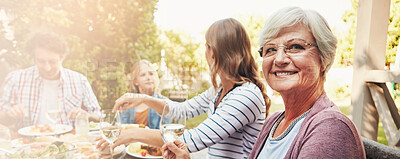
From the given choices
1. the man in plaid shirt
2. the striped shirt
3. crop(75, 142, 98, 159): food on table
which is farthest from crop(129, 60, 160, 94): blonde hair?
the striped shirt

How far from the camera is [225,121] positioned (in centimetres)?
103

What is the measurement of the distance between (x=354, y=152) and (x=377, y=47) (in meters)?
1.82

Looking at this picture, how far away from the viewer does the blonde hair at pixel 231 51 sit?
4.00 ft

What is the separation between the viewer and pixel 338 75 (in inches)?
260

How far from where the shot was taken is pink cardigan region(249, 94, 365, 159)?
0.49m

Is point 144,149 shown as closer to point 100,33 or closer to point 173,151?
point 173,151

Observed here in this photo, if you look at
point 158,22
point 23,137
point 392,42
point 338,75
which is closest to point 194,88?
point 158,22

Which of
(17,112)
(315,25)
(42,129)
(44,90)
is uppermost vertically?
(315,25)

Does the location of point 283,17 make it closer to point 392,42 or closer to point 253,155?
point 253,155

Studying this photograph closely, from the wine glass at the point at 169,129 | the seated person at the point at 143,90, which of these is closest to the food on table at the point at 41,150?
the wine glass at the point at 169,129

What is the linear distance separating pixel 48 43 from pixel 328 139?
3.09m

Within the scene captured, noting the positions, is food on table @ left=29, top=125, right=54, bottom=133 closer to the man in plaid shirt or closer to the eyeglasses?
the man in plaid shirt

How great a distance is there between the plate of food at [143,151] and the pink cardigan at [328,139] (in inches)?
26.4

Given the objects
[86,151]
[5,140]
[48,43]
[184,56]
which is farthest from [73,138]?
[184,56]
